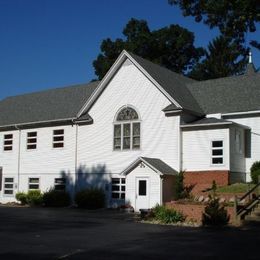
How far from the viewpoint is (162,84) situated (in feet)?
119

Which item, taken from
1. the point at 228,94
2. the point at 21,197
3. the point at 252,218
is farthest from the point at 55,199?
the point at 252,218

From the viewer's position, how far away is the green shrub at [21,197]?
A: 135 feet

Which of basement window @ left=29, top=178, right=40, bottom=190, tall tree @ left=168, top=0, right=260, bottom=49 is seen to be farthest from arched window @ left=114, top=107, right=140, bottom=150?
tall tree @ left=168, top=0, right=260, bottom=49

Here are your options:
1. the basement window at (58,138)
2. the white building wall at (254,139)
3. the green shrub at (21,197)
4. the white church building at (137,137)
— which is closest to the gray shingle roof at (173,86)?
the white church building at (137,137)

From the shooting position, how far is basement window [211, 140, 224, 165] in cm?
3381

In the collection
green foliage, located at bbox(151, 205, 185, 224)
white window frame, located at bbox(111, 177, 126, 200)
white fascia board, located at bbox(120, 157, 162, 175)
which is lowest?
green foliage, located at bbox(151, 205, 185, 224)

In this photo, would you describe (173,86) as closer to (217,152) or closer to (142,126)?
(142,126)

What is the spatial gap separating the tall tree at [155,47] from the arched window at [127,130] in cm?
3185

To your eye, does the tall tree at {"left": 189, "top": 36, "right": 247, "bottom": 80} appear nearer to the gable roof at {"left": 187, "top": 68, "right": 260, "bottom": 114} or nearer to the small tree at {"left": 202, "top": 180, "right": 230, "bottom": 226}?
the gable roof at {"left": 187, "top": 68, "right": 260, "bottom": 114}

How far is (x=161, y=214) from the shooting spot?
26547 millimetres

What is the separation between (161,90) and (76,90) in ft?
42.5

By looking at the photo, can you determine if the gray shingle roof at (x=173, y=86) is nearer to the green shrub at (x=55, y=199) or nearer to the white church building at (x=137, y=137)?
the white church building at (x=137, y=137)

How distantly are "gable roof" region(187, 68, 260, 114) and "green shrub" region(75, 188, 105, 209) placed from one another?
31.7 ft

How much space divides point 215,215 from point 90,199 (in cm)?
1412
